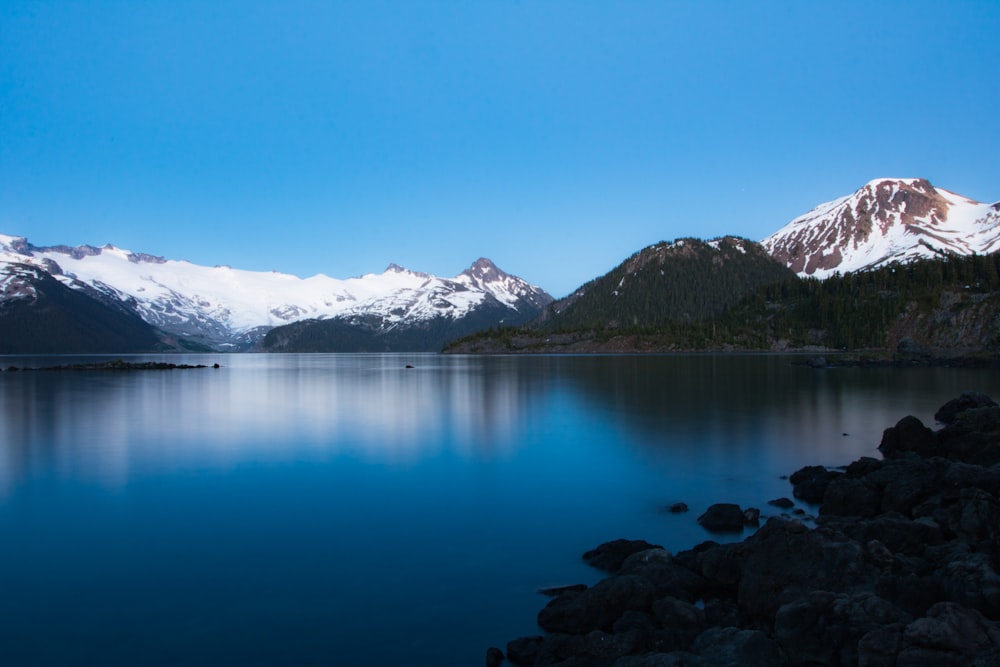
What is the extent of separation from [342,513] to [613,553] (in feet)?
37.7

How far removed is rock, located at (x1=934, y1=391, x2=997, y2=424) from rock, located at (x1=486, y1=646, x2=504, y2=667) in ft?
127

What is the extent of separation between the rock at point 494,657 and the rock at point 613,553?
6.08m

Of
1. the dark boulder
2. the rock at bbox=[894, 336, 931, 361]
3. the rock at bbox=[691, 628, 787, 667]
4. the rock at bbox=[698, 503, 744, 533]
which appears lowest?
the rock at bbox=[698, 503, 744, 533]

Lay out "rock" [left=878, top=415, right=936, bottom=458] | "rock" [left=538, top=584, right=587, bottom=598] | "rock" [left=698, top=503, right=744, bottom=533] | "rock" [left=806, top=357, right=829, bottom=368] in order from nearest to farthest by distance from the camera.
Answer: "rock" [left=538, top=584, right=587, bottom=598] → "rock" [left=698, top=503, right=744, bottom=533] → "rock" [left=878, top=415, right=936, bottom=458] → "rock" [left=806, top=357, right=829, bottom=368]

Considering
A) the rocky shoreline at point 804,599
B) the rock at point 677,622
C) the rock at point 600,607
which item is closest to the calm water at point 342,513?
the rock at point 600,607

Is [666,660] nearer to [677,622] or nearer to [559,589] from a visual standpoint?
[677,622]

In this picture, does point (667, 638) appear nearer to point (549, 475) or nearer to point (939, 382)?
point (549, 475)

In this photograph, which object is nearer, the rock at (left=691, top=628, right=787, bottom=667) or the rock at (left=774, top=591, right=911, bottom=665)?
the rock at (left=691, top=628, right=787, bottom=667)

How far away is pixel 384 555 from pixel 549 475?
13.7 m

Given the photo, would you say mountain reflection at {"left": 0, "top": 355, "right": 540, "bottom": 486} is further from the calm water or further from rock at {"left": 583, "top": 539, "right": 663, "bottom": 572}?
rock at {"left": 583, "top": 539, "right": 663, "bottom": 572}

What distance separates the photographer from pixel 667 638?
43.2 feet

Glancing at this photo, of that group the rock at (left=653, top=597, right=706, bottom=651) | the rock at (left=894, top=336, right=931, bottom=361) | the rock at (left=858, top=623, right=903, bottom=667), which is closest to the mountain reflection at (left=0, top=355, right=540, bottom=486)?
the rock at (left=653, top=597, right=706, bottom=651)

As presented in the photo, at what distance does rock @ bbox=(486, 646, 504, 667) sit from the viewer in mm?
13609

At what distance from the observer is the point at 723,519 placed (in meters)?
22.6
